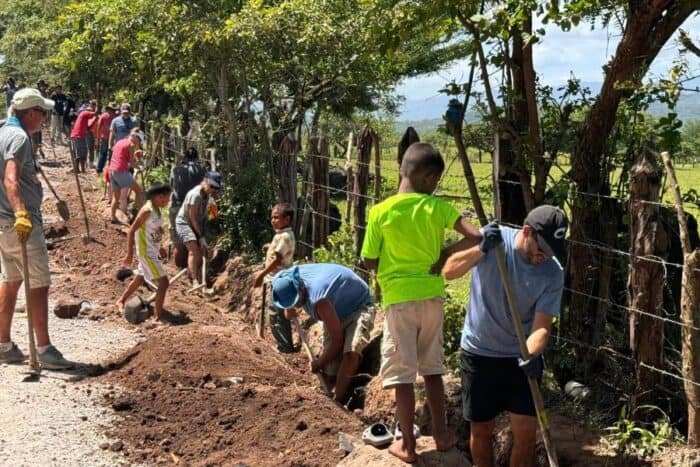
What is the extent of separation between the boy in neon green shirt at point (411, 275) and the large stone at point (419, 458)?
0.15 feet

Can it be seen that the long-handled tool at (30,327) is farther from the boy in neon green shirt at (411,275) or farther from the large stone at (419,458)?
the boy in neon green shirt at (411,275)

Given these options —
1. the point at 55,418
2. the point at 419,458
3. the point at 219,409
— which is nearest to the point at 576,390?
the point at 419,458

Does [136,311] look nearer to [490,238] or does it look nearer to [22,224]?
[22,224]

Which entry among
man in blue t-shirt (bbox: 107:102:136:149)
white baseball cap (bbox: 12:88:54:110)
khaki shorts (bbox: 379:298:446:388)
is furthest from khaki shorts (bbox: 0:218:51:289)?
man in blue t-shirt (bbox: 107:102:136:149)

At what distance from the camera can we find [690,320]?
15.8ft

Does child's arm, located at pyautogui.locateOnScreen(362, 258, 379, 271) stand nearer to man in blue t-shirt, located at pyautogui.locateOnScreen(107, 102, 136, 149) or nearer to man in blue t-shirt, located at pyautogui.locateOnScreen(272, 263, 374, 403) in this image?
man in blue t-shirt, located at pyautogui.locateOnScreen(272, 263, 374, 403)

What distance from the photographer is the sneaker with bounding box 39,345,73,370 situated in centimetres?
677

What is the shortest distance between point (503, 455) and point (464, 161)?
2.41m

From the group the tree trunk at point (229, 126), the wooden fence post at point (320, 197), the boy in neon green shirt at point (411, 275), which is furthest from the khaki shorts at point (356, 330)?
the tree trunk at point (229, 126)

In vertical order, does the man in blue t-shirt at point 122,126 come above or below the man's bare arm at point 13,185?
above

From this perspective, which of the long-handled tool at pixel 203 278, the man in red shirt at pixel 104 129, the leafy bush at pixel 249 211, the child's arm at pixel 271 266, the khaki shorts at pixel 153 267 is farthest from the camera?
the man in red shirt at pixel 104 129

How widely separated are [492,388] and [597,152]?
2.35 meters

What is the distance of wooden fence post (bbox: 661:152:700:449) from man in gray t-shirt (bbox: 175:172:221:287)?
6597 mm

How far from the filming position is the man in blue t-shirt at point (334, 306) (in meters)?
6.25
